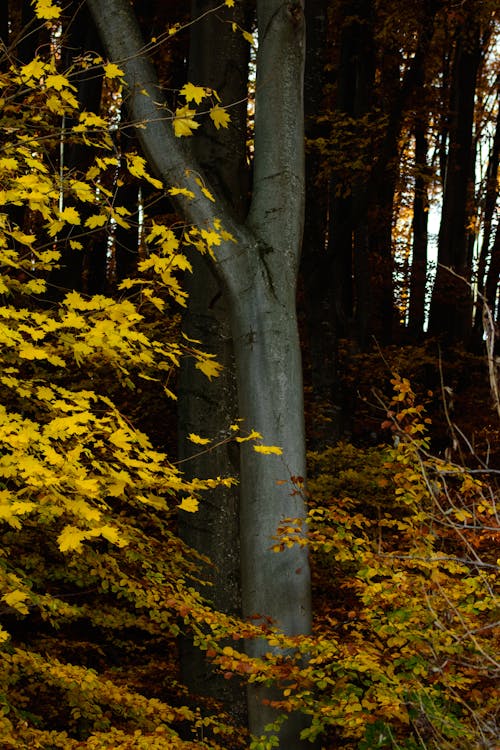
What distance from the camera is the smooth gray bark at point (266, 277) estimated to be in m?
5.30

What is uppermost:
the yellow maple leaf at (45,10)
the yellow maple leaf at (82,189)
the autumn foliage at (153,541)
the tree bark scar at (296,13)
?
the tree bark scar at (296,13)

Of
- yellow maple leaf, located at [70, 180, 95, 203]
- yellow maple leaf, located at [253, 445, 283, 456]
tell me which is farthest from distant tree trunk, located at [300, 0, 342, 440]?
yellow maple leaf, located at [70, 180, 95, 203]

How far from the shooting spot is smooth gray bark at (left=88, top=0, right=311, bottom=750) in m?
5.30

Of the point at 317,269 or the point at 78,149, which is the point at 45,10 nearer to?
the point at 78,149

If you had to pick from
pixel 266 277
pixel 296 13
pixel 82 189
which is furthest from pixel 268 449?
pixel 296 13

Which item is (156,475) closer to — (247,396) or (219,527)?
(247,396)

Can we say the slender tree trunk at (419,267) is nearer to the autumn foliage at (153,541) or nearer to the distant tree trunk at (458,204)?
the distant tree trunk at (458,204)

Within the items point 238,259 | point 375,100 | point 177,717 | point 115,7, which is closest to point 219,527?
point 177,717

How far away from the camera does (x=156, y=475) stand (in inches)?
187

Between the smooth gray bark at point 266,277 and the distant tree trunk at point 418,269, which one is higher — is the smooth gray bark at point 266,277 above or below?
below

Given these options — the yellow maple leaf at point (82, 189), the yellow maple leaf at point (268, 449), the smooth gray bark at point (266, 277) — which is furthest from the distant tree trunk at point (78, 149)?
the yellow maple leaf at point (82, 189)

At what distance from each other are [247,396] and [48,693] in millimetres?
3342

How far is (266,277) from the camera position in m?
5.61

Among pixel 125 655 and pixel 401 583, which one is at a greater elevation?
pixel 401 583
